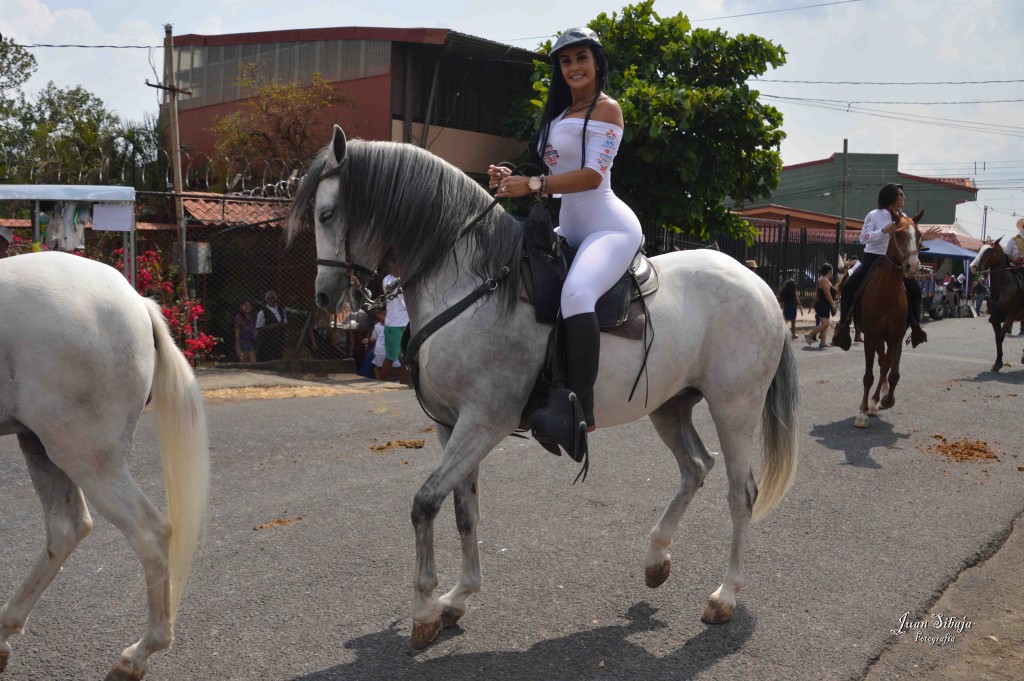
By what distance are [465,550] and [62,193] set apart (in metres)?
9.01

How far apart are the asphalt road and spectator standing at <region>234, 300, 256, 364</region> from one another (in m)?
4.93

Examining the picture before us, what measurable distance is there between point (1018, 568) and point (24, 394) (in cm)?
518

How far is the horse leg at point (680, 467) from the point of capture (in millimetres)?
4457

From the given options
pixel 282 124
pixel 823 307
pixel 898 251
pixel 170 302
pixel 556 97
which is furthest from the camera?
pixel 282 124

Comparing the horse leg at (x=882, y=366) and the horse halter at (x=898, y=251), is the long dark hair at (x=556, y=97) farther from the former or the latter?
the horse leg at (x=882, y=366)

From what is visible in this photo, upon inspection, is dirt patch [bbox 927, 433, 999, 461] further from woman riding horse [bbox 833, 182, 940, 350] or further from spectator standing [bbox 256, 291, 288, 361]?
spectator standing [bbox 256, 291, 288, 361]

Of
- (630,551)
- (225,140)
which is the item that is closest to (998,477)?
(630,551)

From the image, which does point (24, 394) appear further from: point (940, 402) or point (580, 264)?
point (940, 402)

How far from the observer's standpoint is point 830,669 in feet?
12.0

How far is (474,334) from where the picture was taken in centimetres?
382

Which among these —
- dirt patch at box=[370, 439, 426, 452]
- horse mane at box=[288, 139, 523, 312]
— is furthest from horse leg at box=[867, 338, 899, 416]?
horse mane at box=[288, 139, 523, 312]

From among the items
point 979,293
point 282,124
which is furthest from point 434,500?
point 979,293

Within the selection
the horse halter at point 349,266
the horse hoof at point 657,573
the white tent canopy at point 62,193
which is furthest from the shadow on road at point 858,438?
the white tent canopy at point 62,193

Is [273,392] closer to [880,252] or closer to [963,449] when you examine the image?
[880,252]
